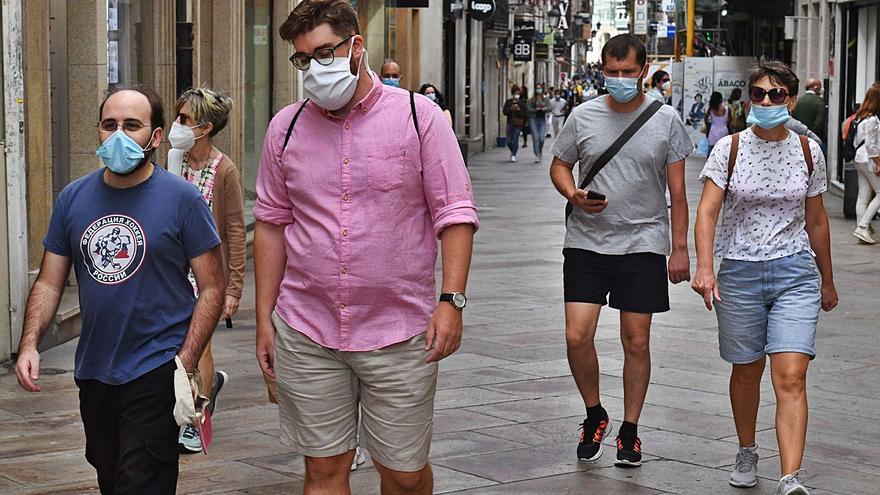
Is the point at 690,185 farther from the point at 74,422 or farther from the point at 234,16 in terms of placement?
the point at 74,422

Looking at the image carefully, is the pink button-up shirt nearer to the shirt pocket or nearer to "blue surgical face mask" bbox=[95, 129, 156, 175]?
the shirt pocket

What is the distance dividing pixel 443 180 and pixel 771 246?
2.09m

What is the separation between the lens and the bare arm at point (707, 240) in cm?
619

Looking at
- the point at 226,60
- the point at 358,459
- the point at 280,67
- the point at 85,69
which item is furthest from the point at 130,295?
the point at 280,67

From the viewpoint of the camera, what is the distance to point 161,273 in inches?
183

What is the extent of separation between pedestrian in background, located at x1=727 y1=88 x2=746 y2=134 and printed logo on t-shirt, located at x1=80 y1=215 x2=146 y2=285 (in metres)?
24.9

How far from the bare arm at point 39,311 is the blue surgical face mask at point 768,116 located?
9.26 feet

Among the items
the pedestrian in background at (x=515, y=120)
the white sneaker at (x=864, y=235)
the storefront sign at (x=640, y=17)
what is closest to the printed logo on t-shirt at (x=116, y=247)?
the white sneaker at (x=864, y=235)

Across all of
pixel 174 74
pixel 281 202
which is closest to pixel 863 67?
pixel 174 74

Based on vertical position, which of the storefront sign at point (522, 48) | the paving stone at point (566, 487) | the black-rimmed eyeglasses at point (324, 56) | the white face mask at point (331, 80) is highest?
the storefront sign at point (522, 48)

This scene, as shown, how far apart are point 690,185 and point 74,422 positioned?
20.7 m

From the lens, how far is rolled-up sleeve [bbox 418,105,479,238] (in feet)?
15.1

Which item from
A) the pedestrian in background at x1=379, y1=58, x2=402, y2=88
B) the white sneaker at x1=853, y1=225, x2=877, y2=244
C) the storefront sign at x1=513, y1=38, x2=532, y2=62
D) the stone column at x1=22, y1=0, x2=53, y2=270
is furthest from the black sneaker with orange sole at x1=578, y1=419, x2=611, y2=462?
the storefront sign at x1=513, y1=38, x2=532, y2=62

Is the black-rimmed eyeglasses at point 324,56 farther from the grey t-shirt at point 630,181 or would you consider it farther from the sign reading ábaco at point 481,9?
the sign reading ábaco at point 481,9
